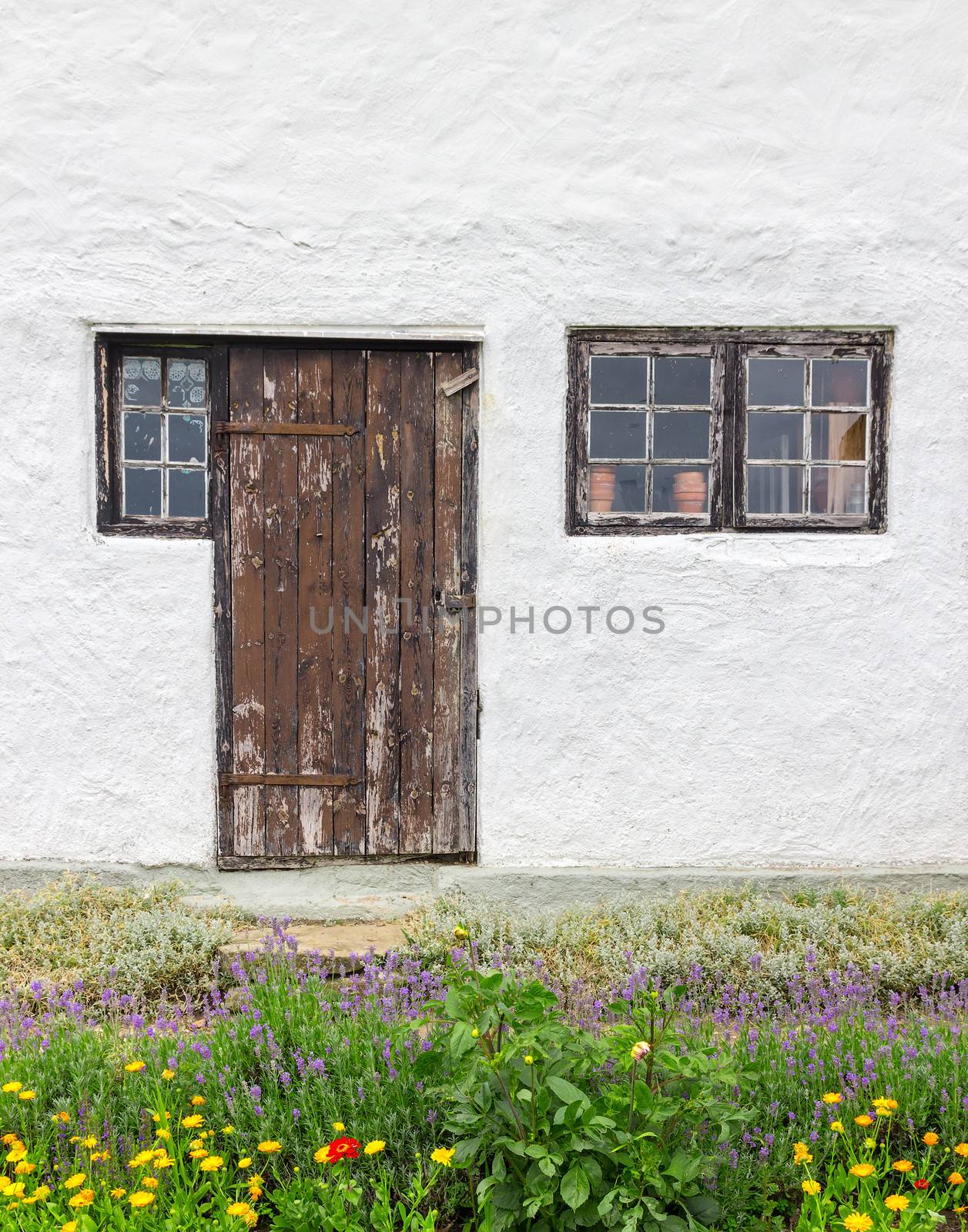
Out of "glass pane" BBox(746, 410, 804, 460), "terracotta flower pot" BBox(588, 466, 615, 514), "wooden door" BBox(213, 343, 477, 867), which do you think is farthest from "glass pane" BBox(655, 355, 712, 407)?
"wooden door" BBox(213, 343, 477, 867)

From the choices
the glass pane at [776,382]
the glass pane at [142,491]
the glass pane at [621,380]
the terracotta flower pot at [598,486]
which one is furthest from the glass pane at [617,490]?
the glass pane at [142,491]

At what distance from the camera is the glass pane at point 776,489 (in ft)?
15.8

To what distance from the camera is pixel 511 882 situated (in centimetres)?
462

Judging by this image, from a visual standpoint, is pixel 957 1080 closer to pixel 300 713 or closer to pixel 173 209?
pixel 300 713

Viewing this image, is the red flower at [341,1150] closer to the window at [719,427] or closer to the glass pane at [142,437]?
the window at [719,427]

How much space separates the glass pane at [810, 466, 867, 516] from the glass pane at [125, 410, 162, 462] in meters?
3.10

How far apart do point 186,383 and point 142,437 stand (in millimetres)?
325

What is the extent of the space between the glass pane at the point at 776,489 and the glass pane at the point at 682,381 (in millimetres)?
428

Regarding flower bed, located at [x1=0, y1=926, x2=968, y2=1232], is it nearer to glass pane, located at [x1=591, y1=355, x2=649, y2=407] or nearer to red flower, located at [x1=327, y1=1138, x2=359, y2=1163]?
red flower, located at [x1=327, y1=1138, x2=359, y2=1163]

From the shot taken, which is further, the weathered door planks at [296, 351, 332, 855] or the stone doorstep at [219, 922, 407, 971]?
the weathered door planks at [296, 351, 332, 855]

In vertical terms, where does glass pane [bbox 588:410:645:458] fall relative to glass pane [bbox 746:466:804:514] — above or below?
above

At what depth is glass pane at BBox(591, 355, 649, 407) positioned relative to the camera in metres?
4.77

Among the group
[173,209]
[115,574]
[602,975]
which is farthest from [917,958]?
[173,209]

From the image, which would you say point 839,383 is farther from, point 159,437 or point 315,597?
point 159,437
